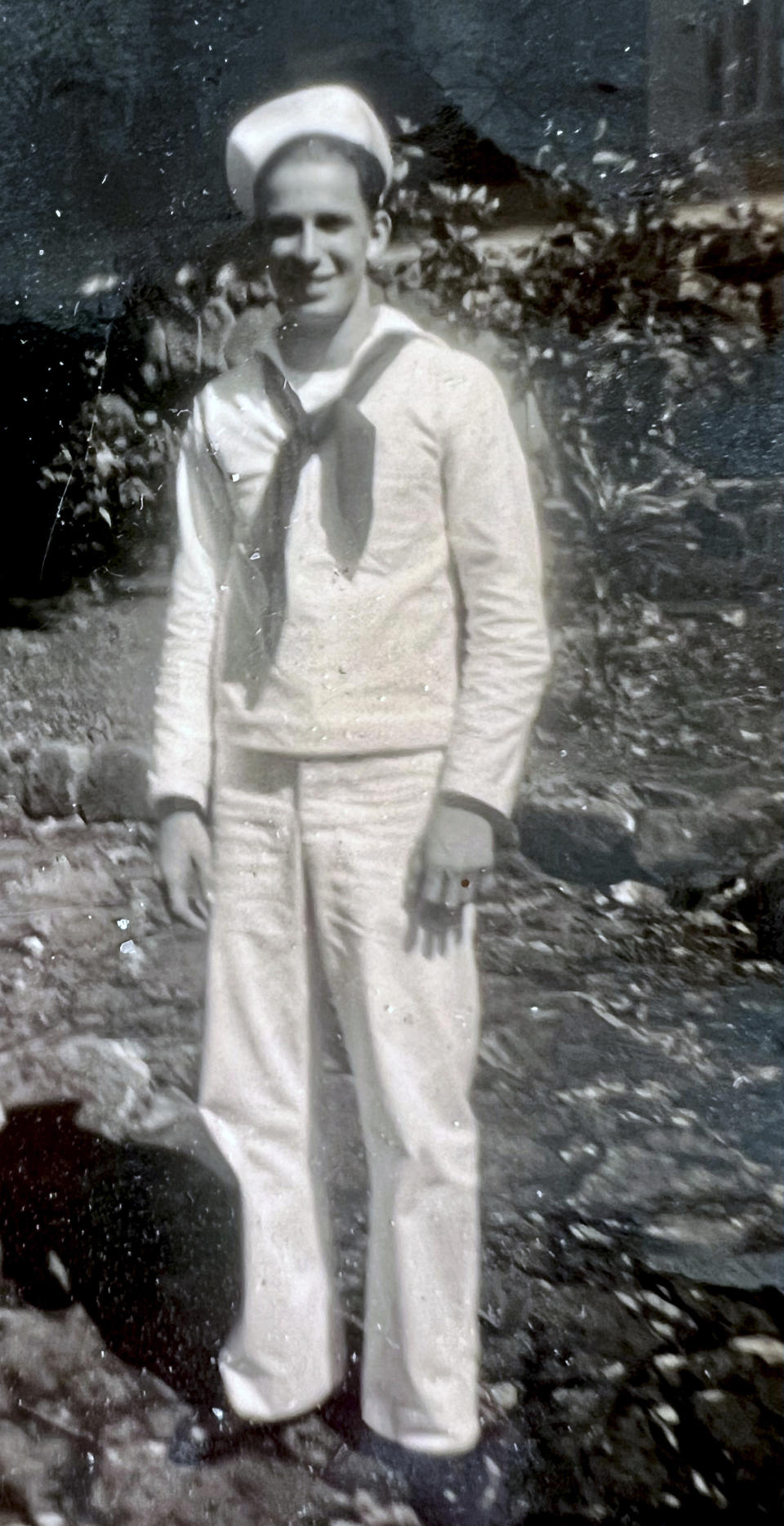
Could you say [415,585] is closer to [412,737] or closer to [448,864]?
[412,737]

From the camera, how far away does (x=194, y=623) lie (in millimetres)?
1491

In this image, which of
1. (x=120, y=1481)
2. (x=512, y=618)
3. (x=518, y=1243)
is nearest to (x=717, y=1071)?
(x=518, y=1243)

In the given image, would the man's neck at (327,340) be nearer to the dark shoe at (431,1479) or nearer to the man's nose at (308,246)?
the man's nose at (308,246)

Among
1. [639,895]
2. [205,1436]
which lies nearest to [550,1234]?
[639,895]

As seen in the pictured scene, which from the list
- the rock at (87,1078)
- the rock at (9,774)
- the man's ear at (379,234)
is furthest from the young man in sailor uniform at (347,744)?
the rock at (9,774)

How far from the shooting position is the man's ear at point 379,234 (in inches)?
53.9

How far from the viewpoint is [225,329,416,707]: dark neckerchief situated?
4.53ft

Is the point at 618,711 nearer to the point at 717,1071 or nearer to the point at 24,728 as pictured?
the point at 717,1071

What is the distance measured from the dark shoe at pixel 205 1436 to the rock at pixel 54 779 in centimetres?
89

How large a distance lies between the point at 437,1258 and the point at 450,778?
64cm

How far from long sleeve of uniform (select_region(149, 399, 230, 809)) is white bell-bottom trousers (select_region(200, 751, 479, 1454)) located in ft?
0.18

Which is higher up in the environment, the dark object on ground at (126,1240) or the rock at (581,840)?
the rock at (581,840)

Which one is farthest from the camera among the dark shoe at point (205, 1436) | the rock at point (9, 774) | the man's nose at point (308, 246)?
the rock at point (9, 774)

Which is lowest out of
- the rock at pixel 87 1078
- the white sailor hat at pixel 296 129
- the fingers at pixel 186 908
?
the rock at pixel 87 1078
